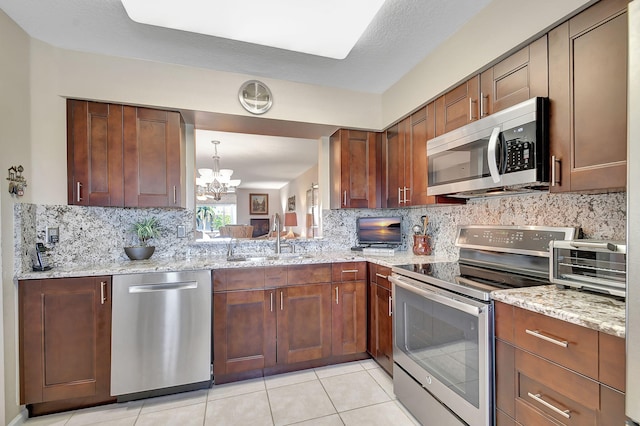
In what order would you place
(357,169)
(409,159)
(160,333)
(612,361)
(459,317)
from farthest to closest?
1. (357,169)
2. (409,159)
3. (160,333)
4. (459,317)
5. (612,361)

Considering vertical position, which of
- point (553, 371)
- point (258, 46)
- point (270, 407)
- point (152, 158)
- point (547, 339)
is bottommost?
point (270, 407)

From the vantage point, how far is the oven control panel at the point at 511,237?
1.60 metres

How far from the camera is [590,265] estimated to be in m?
1.22

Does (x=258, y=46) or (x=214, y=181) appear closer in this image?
(x=258, y=46)

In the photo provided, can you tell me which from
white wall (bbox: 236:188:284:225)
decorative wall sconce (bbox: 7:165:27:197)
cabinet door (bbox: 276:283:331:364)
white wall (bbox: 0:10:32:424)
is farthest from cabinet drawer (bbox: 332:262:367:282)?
white wall (bbox: 236:188:284:225)

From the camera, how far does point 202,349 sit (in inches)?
82.0

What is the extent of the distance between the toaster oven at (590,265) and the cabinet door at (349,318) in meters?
1.43

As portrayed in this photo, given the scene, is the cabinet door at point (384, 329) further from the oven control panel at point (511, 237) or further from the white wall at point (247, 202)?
the white wall at point (247, 202)

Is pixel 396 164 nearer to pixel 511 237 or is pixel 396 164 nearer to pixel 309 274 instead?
pixel 511 237

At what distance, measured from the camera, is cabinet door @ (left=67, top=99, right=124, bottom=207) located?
6.95 feet

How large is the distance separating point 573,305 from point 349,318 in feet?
5.39

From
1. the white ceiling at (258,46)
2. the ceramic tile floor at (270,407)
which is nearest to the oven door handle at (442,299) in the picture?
the ceramic tile floor at (270,407)

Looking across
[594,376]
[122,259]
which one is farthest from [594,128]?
[122,259]

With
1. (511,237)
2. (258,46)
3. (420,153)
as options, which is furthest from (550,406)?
(258,46)
